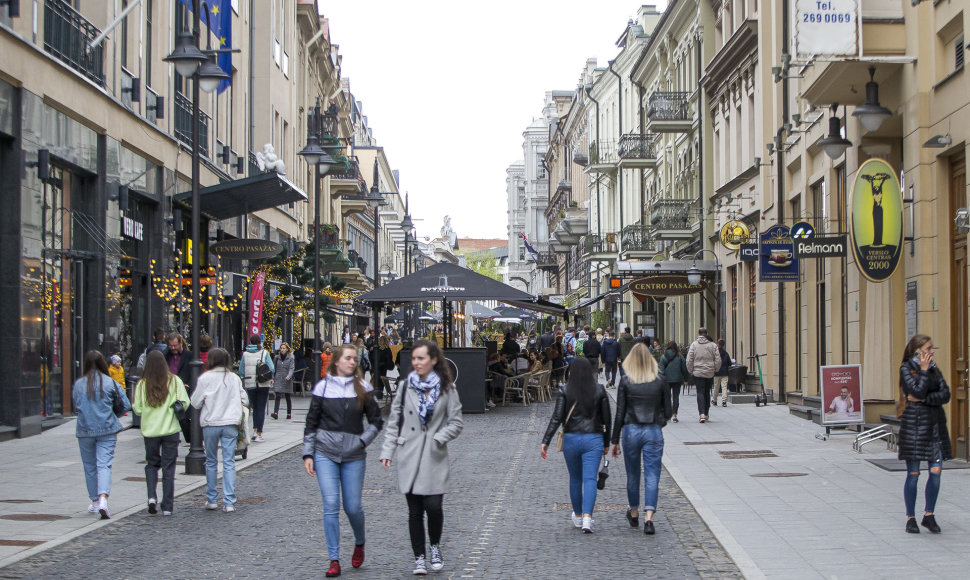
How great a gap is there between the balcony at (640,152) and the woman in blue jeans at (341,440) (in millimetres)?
41166

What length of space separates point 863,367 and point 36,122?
13813mm

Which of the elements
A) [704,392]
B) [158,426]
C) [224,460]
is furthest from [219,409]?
[704,392]

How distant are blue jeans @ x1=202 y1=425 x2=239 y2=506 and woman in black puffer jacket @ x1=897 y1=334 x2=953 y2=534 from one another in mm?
6378

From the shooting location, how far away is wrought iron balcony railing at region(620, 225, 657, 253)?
1865 inches

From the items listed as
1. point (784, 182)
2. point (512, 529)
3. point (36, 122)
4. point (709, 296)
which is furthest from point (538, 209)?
point (512, 529)

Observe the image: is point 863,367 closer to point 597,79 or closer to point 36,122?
point 36,122

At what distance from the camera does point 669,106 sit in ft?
137

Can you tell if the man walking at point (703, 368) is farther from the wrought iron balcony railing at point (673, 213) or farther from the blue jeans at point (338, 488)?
the wrought iron balcony railing at point (673, 213)

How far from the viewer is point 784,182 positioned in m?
27.2

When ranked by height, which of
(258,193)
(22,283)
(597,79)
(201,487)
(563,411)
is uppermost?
(597,79)

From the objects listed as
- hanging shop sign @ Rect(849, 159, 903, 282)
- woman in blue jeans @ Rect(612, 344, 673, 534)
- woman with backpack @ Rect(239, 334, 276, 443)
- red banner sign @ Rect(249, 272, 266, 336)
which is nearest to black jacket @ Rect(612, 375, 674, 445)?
woman in blue jeans @ Rect(612, 344, 673, 534)

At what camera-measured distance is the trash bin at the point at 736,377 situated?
99.4ft

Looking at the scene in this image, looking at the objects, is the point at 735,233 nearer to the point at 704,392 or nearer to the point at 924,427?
the point at 704,392

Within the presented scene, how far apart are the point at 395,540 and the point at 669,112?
109ft
